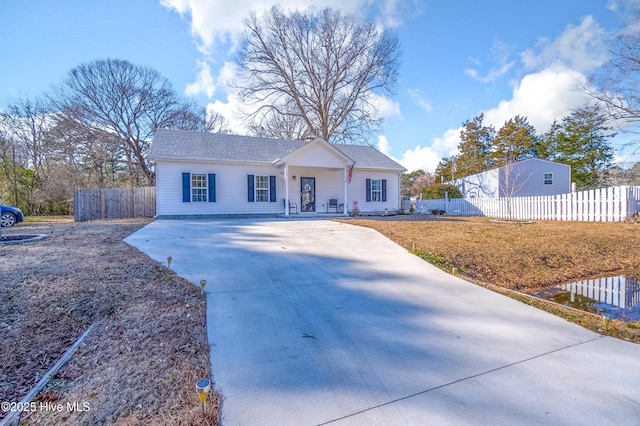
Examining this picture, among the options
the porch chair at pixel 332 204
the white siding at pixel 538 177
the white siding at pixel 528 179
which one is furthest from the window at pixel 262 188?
the white siding at pixel 538 177

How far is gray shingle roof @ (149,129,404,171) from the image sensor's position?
13.8 meters

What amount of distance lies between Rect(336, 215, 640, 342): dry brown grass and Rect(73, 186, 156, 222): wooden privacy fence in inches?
486

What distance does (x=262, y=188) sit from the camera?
1512 cm

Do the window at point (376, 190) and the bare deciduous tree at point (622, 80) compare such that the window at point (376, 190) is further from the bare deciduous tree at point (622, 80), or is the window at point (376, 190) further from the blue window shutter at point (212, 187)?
the bare deciduous tree at point (622, 80)

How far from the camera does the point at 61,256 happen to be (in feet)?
16.9

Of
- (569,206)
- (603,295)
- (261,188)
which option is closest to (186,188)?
(261,188)

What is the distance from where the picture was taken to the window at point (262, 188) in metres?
15.1

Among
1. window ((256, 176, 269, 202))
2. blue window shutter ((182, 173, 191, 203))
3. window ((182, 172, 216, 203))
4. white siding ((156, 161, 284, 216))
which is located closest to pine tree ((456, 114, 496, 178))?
white siding ((156, 161, 284, 216))

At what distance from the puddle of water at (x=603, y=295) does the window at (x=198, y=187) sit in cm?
1308

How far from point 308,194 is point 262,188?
2.55 metres

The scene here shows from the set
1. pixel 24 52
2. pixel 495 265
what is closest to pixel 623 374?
pixel 495 265

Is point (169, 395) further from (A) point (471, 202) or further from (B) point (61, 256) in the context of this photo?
(A) point (471, 202)

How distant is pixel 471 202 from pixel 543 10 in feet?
32.8

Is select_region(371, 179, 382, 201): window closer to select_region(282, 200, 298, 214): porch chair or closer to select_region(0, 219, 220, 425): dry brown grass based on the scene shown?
select_region(282, 200, 298, 214): porch chair
